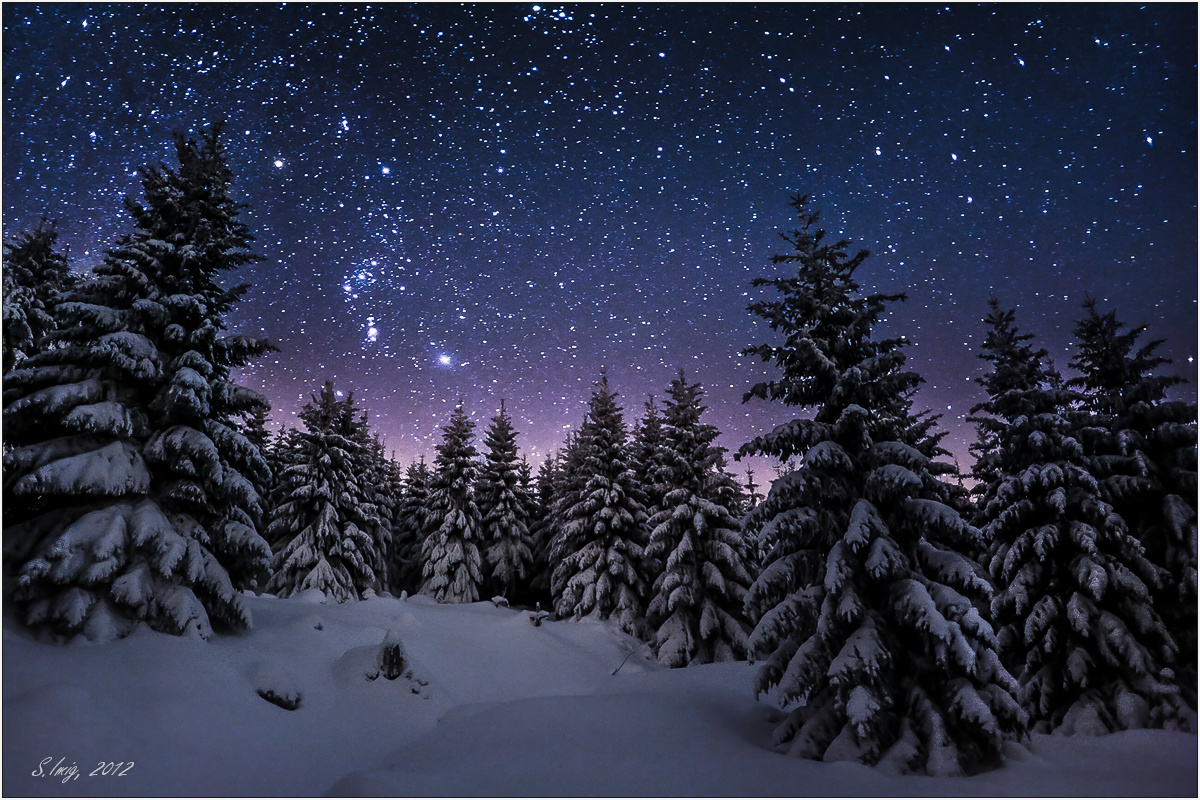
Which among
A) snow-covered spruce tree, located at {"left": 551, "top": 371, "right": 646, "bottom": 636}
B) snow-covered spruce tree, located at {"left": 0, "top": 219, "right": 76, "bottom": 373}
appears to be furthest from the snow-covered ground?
snow-covered spruce tree, located at {"left": 0, "top": 219, "right": 76, "bottom": 373}

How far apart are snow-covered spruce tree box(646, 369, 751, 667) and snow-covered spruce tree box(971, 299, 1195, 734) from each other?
27.6 ft

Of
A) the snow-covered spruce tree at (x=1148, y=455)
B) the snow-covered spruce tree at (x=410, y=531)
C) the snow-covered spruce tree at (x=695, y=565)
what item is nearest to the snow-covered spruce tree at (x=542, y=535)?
the snow-covered spruce tree at (x=410, y=531)

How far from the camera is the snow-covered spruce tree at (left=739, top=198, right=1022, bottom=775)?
8.40 metres

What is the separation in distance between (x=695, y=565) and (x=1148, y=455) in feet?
44.0

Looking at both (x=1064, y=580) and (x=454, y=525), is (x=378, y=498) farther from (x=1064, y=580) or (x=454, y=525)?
(x=1064, y=580)

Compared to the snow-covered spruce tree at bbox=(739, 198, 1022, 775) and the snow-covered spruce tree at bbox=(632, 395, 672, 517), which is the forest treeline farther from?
the snow-covered spruce tree at bbox=(632, 395, 672, 517)

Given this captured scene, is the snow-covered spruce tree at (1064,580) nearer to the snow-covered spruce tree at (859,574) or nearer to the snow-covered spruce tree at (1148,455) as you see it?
the snow-covered spruce tree at (1148,455)

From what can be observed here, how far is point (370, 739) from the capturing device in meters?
10.1

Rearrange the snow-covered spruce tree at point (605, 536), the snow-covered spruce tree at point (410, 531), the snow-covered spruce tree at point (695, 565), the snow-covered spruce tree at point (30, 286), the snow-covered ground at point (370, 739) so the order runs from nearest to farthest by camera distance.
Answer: the snow-covered ground at point (370, 739) < the snow-covered spruce tree at point (30, 286) < the snow-covered spruce tree at point (695, 565) < the snow-covered spruce tree at point (605, 536) < the snow-covered spruce tree at point (410, 531)

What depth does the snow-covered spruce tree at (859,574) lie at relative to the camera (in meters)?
8.40

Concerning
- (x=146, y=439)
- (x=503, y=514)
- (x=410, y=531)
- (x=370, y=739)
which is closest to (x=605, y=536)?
(x=503, y=514)

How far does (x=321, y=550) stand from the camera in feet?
84.1

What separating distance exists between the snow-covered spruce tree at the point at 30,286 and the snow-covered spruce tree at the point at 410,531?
1836 cm

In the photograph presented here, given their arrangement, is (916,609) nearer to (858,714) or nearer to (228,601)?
(858,714)
